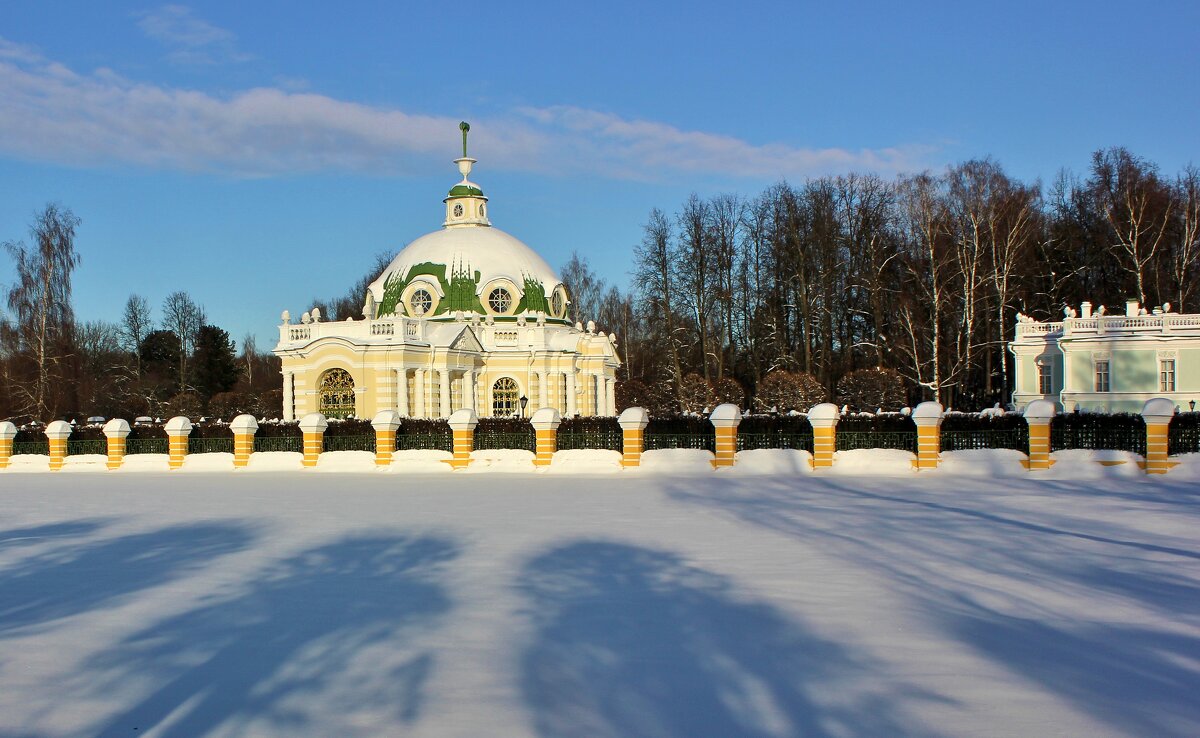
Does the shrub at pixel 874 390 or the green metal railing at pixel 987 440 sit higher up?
the shrub at pixel 874 390

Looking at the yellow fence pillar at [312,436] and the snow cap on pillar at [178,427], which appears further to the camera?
the snow cap on pillar at [178,427]

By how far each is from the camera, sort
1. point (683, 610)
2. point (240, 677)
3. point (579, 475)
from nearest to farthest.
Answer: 1. point (240, 677)
2. point (683, 610)
3. point (579, 475)

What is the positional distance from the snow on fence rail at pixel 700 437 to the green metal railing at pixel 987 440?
0.02m

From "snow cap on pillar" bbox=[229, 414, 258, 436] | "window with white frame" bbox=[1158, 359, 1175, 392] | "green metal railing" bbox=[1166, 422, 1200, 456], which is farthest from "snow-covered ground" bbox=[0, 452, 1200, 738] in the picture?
"window with white frame" bbox=[1158, 359, 1175, 392]

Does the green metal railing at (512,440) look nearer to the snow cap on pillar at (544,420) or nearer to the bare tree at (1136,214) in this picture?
the snow cap on pillar at (544,420)

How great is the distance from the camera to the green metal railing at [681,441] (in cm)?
2300

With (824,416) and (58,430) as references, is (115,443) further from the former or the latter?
(824,416)

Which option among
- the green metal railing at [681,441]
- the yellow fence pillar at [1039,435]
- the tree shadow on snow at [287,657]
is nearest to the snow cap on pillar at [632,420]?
the green metal railing at [681,441]

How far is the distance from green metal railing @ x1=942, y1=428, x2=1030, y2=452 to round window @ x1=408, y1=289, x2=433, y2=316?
22898 millimetres

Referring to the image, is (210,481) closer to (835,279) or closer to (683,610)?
(683,610)

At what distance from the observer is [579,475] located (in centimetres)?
2150

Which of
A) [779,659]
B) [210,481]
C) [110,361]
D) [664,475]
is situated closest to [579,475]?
[664,475]

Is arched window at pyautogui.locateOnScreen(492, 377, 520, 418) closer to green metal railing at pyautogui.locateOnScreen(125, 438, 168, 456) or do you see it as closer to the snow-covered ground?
green metal railing at pyautogui.locateOnScreen(125, 438, 168, 456)

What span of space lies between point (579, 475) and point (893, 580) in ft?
42.5
